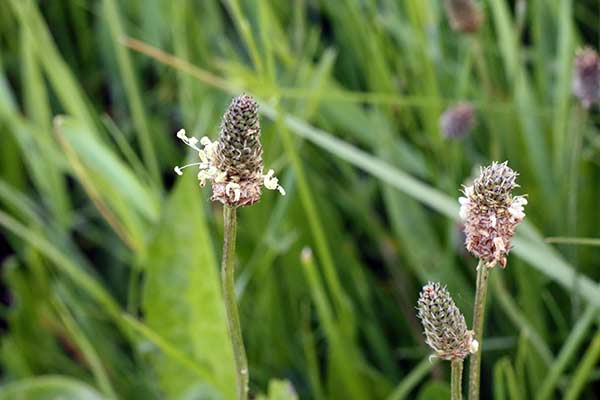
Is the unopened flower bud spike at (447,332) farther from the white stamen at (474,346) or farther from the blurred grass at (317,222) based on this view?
the blurred grass at (317,222)

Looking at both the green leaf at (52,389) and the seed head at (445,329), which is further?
the green leaf at (52,389)

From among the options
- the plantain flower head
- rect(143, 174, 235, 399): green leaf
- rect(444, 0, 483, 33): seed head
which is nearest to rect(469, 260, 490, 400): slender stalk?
the plantain flower head

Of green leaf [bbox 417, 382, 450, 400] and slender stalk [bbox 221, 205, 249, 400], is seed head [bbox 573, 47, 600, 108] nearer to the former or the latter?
green leaf [bbox 417, 382, 450, 400]

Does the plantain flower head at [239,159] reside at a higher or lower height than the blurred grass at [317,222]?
lower

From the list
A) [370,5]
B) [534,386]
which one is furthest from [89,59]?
[534,386]

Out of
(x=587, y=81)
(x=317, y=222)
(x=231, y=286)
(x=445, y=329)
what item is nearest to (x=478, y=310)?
(x=445, y=329)

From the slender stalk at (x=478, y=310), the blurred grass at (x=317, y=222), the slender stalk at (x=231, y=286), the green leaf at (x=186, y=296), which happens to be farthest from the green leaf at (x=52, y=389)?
the slender stalk at (x=478, y=310)

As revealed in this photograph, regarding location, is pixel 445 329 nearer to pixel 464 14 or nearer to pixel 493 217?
pixel 493 217
